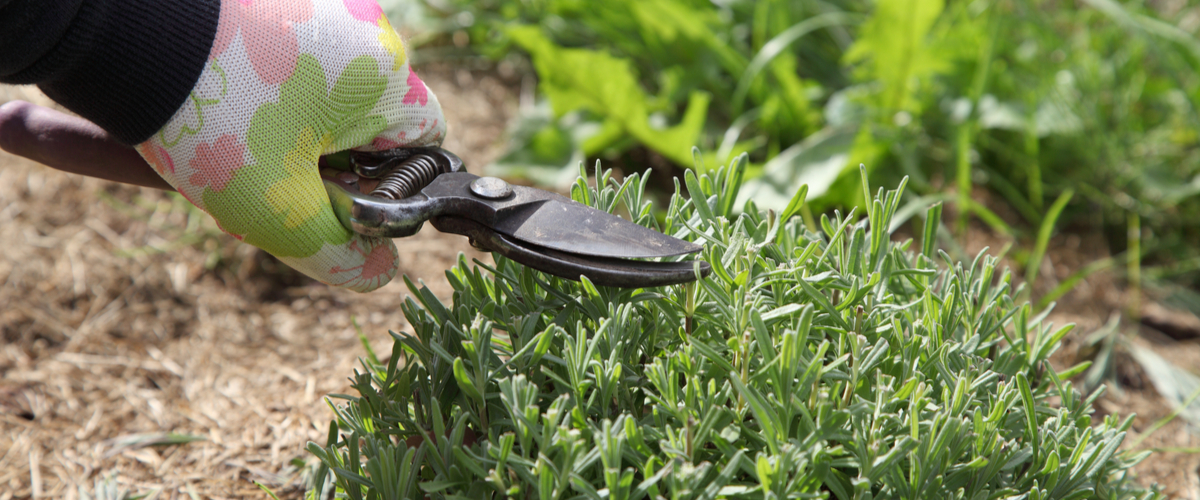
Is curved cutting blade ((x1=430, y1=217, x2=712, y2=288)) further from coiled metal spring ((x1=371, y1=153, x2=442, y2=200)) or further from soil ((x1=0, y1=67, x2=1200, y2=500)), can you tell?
soil ((x1=0, y1=67, x2=1200, y2=500))

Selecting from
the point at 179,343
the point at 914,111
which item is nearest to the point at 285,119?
the point at 179,343

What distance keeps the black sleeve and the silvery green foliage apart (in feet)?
1.51

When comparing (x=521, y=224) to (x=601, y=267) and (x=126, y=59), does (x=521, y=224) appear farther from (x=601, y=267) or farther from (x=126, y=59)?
(x=126, y=59)

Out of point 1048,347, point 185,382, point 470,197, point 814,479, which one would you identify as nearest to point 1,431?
point 185,382

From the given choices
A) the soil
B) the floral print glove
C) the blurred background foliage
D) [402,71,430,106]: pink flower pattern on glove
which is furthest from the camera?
the blurred background foliage

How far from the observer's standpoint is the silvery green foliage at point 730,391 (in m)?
0.92

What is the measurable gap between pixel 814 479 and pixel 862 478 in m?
0.06

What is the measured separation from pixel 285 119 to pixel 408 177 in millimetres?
197

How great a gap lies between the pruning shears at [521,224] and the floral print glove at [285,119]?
67 millimetres

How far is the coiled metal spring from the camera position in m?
1.16

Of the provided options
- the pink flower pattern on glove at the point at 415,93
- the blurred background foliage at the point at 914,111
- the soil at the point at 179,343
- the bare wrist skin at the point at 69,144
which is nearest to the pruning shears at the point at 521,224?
the pink flower pattern on glove at the point at 415,93

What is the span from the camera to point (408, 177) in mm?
1195

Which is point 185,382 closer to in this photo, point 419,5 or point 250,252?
point 250,252

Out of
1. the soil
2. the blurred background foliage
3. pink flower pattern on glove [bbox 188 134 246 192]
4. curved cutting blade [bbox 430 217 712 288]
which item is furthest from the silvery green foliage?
the blurred background foliage
